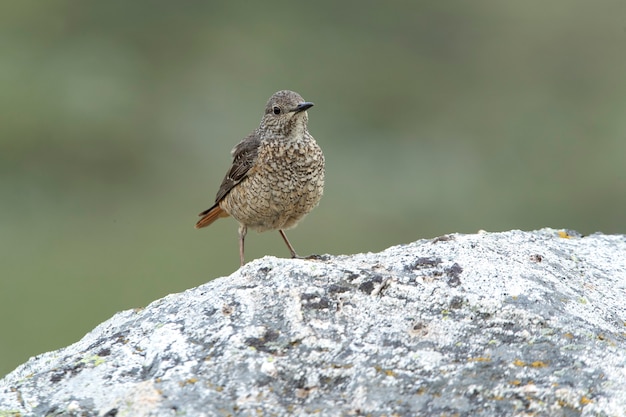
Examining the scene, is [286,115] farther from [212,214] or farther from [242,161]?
[212,214]

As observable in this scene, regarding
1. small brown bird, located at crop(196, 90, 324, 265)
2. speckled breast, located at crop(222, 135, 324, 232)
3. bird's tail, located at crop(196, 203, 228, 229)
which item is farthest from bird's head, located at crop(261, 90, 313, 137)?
bird's tail, located at crop(196, 203, 228, 229)

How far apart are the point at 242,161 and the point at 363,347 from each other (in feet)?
15.6

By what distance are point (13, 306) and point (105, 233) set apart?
5339mm

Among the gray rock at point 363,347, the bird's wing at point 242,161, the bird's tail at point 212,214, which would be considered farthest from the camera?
the bird's tail at point 212,214

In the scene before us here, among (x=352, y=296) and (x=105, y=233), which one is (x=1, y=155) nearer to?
(x=105, y=233)

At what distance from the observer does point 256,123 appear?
28.6 meters

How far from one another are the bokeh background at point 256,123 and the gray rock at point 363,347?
45.4 ft

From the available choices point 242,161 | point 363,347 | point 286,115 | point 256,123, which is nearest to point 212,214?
point 242,161

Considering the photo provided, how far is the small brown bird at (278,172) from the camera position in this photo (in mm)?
8781

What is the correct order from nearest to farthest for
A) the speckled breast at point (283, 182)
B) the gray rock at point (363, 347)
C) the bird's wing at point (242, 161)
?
the gray rock at point (363, 347) → the speckled breast at point (283, 182) → the bird's wing at point (242, 161)

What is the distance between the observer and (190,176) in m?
27.2

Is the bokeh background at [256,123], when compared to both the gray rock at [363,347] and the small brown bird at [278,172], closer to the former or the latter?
the small brown bird at [278,172]

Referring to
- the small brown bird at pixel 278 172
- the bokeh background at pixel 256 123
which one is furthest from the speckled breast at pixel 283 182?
the bokeh background at pixel 256 123

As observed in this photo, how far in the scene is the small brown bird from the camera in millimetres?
8781
